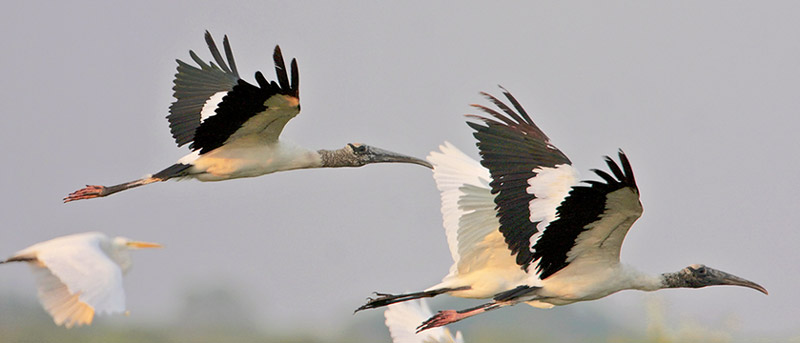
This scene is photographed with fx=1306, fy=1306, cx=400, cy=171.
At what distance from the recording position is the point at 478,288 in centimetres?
1096

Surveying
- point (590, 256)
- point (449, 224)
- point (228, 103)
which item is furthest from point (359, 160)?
point (590, 256)

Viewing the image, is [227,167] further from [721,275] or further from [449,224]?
[721,275]

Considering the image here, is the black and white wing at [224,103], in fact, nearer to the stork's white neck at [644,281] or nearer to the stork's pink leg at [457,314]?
the stork's pink leg at [457,314]

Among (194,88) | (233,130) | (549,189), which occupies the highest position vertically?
(194,88)

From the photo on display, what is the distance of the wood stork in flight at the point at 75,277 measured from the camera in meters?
10.2

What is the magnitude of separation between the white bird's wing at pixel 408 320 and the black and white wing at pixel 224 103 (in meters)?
2.19

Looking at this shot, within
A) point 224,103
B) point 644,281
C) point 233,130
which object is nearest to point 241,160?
point 233,130

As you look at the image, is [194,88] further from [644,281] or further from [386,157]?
[644,281]

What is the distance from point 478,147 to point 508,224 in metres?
0.62

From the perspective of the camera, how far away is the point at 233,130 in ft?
34.4

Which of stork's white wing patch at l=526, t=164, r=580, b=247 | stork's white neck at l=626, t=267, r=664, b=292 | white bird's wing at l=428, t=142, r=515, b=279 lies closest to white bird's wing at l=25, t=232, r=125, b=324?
white bird's wing at l=428, t=142, r=515, b=279

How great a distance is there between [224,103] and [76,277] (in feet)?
6.01

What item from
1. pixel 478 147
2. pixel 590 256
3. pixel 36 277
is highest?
pixel 478 147

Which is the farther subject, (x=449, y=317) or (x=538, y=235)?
(x=449, y=317)
